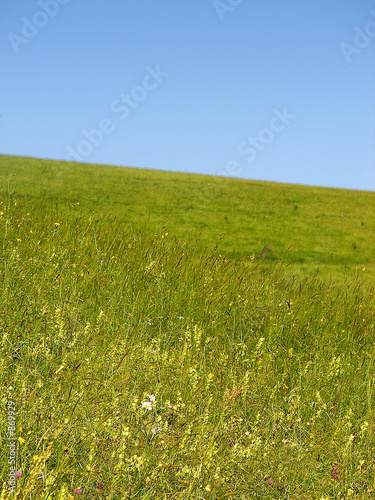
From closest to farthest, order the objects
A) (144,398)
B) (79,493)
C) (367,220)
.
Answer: (79,493)
(144,398)
(367,220)

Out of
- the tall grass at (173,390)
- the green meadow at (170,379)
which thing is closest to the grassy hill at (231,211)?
the green meadow at (170,379)

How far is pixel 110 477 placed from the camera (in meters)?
2.28

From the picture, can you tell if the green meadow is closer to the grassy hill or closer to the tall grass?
the tall grass

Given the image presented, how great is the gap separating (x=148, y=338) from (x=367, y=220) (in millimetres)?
Result: 20016

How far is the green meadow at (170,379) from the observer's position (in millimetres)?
2367

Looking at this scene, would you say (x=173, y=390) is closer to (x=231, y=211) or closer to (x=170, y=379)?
(x=170, y=379)

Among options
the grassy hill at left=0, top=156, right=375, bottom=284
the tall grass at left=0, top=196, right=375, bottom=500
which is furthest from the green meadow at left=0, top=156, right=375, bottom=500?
the grassy hill at left=0, top=156, right=375, bottom=284

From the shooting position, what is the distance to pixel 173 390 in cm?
323

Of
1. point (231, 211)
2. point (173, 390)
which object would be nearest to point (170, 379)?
point (173, 390)

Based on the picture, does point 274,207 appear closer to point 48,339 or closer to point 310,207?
point 310,207

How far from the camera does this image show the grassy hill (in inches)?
607

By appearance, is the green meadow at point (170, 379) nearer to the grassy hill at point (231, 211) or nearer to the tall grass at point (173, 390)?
the tall grass at point (173, 390)

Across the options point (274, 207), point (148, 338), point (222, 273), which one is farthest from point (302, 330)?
point (274, 207)

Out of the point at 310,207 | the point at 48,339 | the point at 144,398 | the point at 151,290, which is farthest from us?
the point at 310,207
